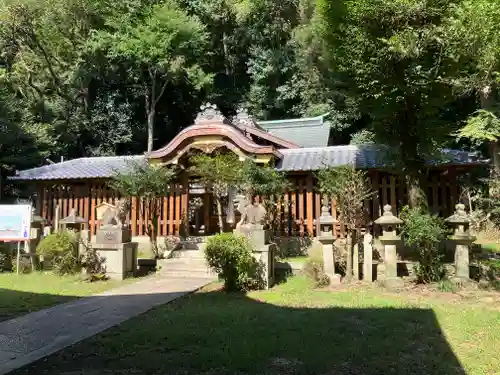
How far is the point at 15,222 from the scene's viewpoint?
9.93m

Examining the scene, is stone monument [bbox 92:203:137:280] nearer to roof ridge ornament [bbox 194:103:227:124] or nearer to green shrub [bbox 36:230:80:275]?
green shrub [bbox 36:230:80:275]

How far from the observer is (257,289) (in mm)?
8117

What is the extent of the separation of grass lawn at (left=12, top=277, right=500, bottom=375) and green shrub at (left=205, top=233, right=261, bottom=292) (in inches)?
30.0

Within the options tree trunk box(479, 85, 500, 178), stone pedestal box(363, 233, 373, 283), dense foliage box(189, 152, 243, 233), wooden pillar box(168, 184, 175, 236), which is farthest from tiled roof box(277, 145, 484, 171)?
wooden pillar box(168, 184, 175, 236)

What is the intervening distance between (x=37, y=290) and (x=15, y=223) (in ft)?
8.32

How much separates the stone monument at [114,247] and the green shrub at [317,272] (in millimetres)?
4057

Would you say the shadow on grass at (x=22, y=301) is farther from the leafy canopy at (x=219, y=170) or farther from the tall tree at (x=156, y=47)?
the tall tree at (x=156, y=47)

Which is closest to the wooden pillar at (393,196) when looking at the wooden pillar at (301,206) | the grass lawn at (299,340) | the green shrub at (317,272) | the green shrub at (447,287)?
the wooden pillar at (301,206)

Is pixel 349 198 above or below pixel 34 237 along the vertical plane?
above

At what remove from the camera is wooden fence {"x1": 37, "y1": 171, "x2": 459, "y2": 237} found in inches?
460

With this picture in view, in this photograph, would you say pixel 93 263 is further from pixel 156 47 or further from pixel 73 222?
pixel 156 47

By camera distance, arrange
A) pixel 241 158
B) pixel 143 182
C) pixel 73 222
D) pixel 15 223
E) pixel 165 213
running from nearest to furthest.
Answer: pixel 15 223
pixel 73 222
pixel 143 182
pixel 241 158
pixel 165 213

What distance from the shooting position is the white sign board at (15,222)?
9.83 meters

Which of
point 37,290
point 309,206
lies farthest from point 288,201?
point 37,290
